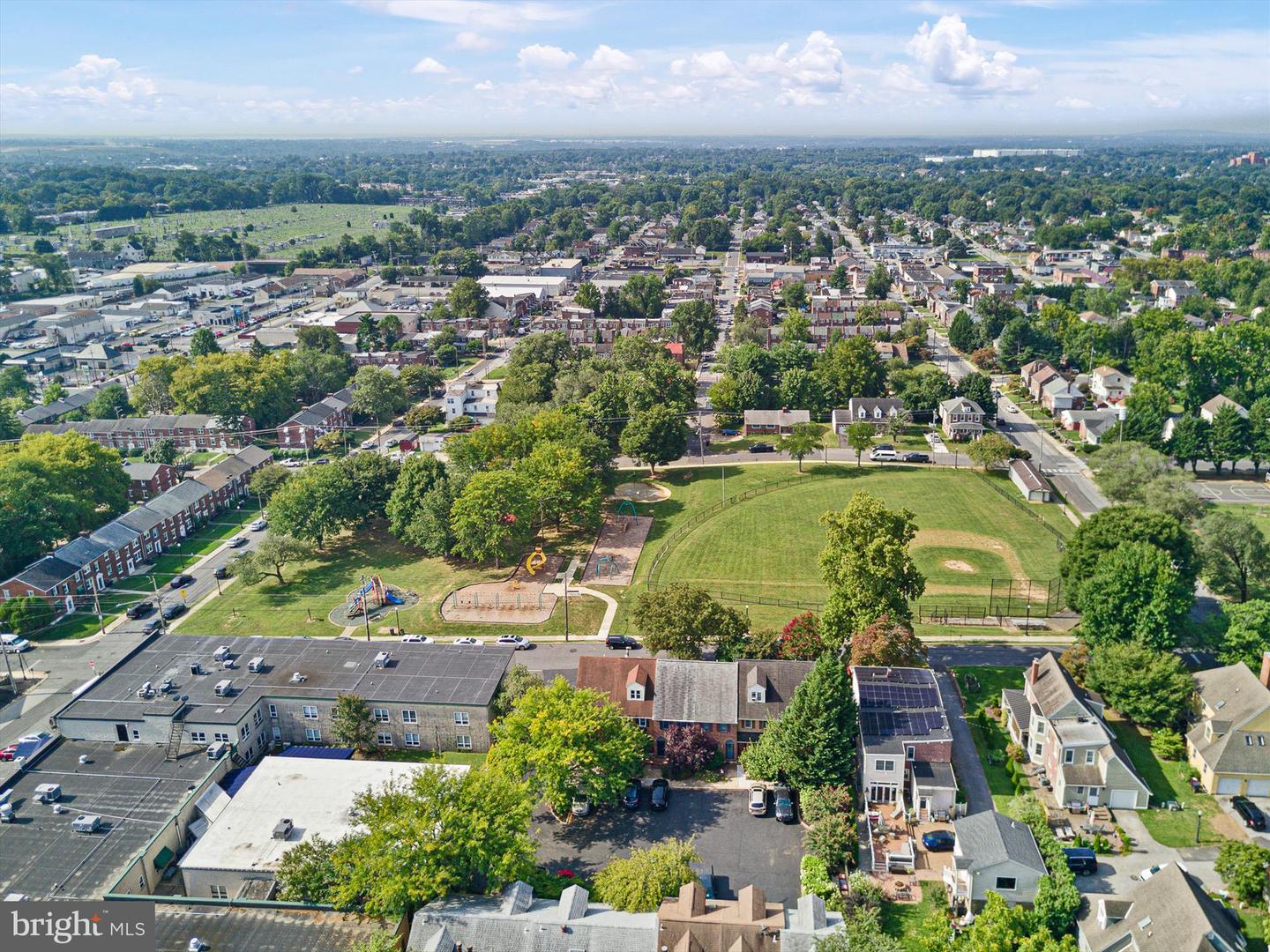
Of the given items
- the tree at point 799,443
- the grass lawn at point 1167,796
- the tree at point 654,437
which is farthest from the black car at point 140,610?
the grass lawn at point 1167,796

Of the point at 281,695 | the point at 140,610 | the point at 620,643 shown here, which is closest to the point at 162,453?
the point at 140,610

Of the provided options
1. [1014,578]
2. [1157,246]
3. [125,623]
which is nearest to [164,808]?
[125,623]

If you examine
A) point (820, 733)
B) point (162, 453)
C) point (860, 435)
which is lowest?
point (820, 733)

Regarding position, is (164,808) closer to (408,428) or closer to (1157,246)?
(408,428)

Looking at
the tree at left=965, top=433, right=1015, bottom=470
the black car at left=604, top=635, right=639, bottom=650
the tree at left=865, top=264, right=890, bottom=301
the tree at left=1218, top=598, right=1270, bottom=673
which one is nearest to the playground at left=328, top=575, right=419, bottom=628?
the black car at left=604, top=635, right=639, bottom=650

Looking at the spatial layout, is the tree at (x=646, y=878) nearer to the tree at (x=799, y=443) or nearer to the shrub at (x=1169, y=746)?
the shrub at (x=1169, y=746)

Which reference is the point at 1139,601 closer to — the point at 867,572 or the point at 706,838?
the point at 867,572
